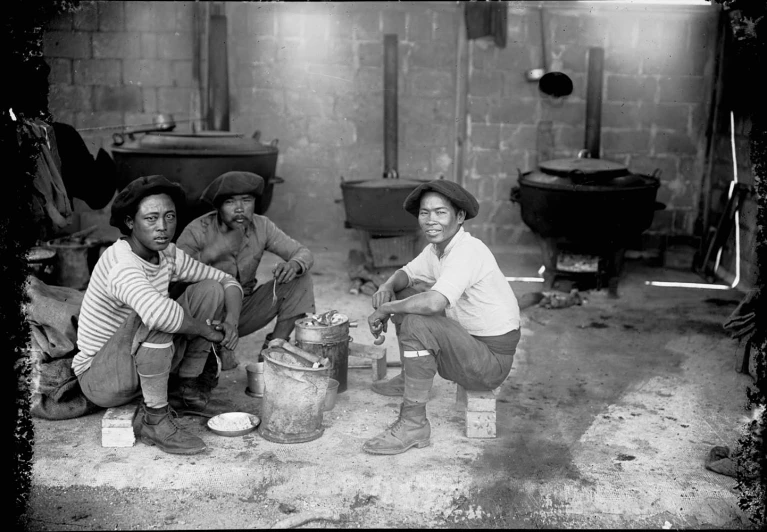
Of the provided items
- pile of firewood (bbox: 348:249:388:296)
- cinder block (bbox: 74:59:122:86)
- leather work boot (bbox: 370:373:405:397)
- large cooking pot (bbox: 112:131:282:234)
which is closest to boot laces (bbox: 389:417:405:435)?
leather work boot (bbox: 370:373:405:397)

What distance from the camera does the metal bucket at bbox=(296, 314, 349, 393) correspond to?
443cm

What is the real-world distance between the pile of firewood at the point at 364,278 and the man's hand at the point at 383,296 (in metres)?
2.73

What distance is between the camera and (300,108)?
8797mm

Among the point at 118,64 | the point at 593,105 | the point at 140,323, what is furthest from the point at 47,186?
the point at 593,105

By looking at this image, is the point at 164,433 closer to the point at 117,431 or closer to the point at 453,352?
the point at 117,431

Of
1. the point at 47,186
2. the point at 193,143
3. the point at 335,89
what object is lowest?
the point at 47,186

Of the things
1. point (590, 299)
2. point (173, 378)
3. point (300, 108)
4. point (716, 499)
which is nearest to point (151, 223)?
point (173, 378)

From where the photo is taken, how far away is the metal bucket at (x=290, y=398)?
393 centimetres

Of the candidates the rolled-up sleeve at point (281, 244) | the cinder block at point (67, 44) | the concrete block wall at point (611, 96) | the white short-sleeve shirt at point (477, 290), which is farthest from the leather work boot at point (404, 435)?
the cinder block at point (67, 44)

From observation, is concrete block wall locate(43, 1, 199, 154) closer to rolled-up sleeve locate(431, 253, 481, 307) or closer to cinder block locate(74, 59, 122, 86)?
cinder block locate(74, 59, 122, 86)

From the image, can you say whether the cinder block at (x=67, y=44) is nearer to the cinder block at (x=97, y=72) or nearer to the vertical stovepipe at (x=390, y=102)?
the cinder block at (x=97, y=72)

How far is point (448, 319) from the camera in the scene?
13.1 feet

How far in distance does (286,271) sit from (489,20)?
4754 mm

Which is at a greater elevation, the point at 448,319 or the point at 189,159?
the point at 189,159
